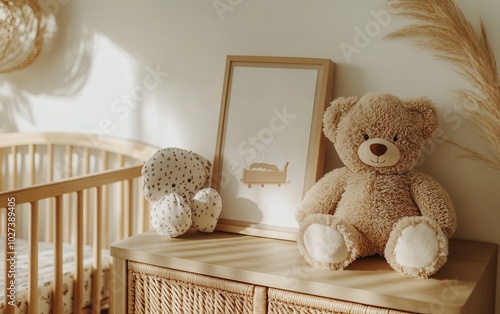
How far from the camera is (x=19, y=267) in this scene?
1.82 meters

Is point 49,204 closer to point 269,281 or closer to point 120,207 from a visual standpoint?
point 120,207

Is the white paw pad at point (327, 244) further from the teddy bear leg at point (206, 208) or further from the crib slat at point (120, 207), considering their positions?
the crib slat at point (120, 207)

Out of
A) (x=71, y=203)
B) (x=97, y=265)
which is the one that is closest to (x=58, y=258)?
(x=97, y=265)

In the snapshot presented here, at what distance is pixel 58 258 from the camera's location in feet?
5.17

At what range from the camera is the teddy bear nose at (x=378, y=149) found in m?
1.35

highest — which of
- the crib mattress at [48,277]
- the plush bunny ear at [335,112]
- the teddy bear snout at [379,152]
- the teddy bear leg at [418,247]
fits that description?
the plush bunny ear at [335,112]

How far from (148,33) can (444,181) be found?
1.09 meters

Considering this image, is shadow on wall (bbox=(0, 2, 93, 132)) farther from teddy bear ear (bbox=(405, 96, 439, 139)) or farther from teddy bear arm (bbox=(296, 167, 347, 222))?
teddy bear ear (bbox=(405, 96, 439, 139))

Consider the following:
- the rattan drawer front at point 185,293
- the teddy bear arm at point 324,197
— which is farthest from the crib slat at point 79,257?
the teddy bear arm at point 324,197

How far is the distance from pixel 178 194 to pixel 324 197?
0.43 m

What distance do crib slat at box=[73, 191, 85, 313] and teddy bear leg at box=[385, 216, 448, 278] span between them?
88 centimetres

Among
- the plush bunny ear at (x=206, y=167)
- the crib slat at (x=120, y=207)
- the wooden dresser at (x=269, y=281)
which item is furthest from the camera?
the crib slat at (x=120, y=207)

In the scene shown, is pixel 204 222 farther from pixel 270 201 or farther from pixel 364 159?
pixel 364 159

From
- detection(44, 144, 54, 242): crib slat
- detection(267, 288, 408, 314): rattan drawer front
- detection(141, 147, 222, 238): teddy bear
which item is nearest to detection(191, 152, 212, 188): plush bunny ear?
detection(141, 147, 222, 238): teddy bear
